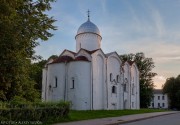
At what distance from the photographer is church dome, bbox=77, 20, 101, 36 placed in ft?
158

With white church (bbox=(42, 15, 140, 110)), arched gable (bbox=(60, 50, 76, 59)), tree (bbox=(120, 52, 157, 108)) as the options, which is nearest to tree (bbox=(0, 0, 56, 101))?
white church (bbox=(42, 15, 140, 110))

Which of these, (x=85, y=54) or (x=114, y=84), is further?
(x=114, y=84)

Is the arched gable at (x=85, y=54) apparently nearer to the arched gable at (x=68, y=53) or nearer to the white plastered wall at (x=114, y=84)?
the arched gable at (x=68, y=53)

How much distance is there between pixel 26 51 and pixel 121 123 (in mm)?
8378

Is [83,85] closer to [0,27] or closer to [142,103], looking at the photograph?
[0,27]

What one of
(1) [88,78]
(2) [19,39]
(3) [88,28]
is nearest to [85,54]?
(1) [88,78]

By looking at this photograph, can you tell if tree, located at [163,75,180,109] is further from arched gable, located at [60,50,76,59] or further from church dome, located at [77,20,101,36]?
arched gable, located at [60,50,76,59]

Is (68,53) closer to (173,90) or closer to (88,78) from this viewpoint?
(88,78)

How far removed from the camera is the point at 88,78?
4034 centimetres

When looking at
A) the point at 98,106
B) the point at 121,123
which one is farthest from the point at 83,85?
the point at 121,123

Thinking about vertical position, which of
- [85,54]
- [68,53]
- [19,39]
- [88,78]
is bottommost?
[88,78]

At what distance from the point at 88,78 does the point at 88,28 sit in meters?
11.0

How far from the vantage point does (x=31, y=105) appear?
56.2 feet

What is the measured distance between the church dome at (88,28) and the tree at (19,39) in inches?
1085
